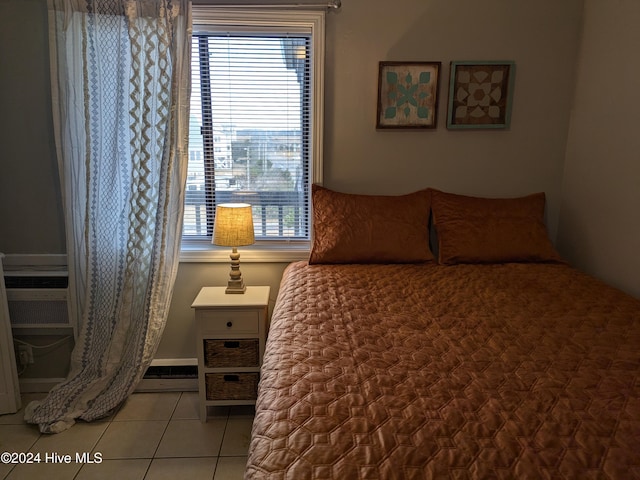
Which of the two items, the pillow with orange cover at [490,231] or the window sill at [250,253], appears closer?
the pillow with orange cover at [490,231]

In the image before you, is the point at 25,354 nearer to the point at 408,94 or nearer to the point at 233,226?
the point at 233,226

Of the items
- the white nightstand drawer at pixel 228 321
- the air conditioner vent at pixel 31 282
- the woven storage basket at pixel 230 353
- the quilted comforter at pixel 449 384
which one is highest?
the quilted comforter at pixel 449 384

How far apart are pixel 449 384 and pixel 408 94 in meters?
1.72

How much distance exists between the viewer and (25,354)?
235 centimetres

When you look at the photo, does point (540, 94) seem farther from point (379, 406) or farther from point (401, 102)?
point (379, 406)

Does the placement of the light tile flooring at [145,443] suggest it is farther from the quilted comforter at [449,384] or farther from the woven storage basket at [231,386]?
the quilted comforter at [449,384]

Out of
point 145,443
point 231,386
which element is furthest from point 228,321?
point 145,443

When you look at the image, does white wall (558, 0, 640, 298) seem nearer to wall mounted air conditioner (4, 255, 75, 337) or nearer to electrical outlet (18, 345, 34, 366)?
wall mounted air conditioner (4, 255, 75, 337)

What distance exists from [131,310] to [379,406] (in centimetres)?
165

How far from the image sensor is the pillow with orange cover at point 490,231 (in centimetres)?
219

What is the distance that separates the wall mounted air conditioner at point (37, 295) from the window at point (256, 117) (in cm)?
70

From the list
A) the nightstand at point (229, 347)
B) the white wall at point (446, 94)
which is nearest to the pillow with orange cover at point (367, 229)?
the white wall at point (446, 94)

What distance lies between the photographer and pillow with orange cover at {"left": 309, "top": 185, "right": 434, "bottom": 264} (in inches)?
85.9

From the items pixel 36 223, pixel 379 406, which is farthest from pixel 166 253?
pixel 379 406
